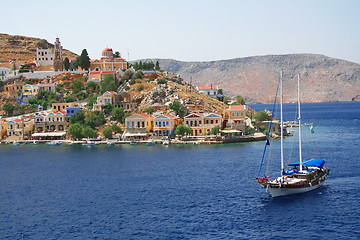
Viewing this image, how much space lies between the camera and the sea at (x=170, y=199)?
122ft

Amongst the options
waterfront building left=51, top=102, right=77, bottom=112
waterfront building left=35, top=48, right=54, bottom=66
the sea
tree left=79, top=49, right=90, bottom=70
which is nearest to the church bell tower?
waterfront building left=35, top=48, right=54, bottom=66

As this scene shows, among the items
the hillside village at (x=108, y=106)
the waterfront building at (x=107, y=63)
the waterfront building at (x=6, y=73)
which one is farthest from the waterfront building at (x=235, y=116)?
the waterfront building at (x=6, y=73)

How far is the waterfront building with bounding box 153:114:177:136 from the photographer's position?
93.9 metres

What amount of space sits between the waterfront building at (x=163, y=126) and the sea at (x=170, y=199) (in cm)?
1955

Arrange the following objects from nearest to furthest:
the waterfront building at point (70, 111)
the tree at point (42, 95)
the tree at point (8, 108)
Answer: the waterfront building at point (70, 111)
the tree at point (8, 108)
the tree at point (42, 95)

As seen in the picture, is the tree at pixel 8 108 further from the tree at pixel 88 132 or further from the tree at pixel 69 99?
the tree at pixel 88 132

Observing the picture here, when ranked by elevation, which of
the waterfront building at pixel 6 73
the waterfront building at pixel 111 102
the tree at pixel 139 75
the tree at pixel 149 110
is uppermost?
the waterfront building at pixel 6 73

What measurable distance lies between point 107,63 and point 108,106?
28674 mm

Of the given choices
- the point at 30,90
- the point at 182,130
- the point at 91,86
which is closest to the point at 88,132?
the point at 182,130

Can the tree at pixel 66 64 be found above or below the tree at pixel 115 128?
above

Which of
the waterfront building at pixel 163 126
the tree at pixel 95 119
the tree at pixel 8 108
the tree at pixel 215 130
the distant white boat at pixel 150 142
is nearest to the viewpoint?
the distant white boat at pixel 150 142

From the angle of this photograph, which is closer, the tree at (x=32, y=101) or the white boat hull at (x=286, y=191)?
the white boat hull at (x=286, y=191)

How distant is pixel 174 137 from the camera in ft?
307

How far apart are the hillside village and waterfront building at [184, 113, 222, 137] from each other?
21 centimetres
